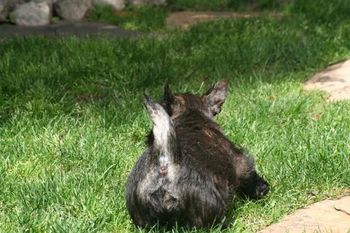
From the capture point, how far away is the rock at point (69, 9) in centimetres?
1088

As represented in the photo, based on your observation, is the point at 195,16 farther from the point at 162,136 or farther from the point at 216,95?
the point at 162,136

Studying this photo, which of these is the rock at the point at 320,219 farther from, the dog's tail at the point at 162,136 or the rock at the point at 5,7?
the rock at the point at 5,7

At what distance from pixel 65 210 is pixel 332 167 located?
1883 mm

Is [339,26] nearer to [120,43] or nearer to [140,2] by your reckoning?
[120,43]

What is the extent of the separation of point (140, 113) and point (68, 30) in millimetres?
4220

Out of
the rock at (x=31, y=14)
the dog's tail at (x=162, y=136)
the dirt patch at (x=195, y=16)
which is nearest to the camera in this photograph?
the dog's tail at (x=162, y=136)

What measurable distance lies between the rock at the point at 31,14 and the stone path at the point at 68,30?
16 centimetres

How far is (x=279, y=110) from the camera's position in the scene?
634 cm

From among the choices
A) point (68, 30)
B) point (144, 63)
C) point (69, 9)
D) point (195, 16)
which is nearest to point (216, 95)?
point (144, 63)

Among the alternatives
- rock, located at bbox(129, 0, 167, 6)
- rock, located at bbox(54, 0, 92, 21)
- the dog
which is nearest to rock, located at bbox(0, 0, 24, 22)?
rock, located at bbox(54, 0, 92, 21)

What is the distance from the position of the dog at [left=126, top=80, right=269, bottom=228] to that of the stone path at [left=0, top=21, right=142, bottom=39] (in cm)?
542

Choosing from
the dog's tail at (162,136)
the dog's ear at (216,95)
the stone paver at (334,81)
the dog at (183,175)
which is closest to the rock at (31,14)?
the stone paver at (334,81)

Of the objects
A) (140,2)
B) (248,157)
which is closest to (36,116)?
(248,157)

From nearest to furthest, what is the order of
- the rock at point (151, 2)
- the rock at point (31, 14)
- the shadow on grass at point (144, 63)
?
the shadow on grass at point (144, 63)
the rock at point (31, 14)
the rock at point (151, 2)
